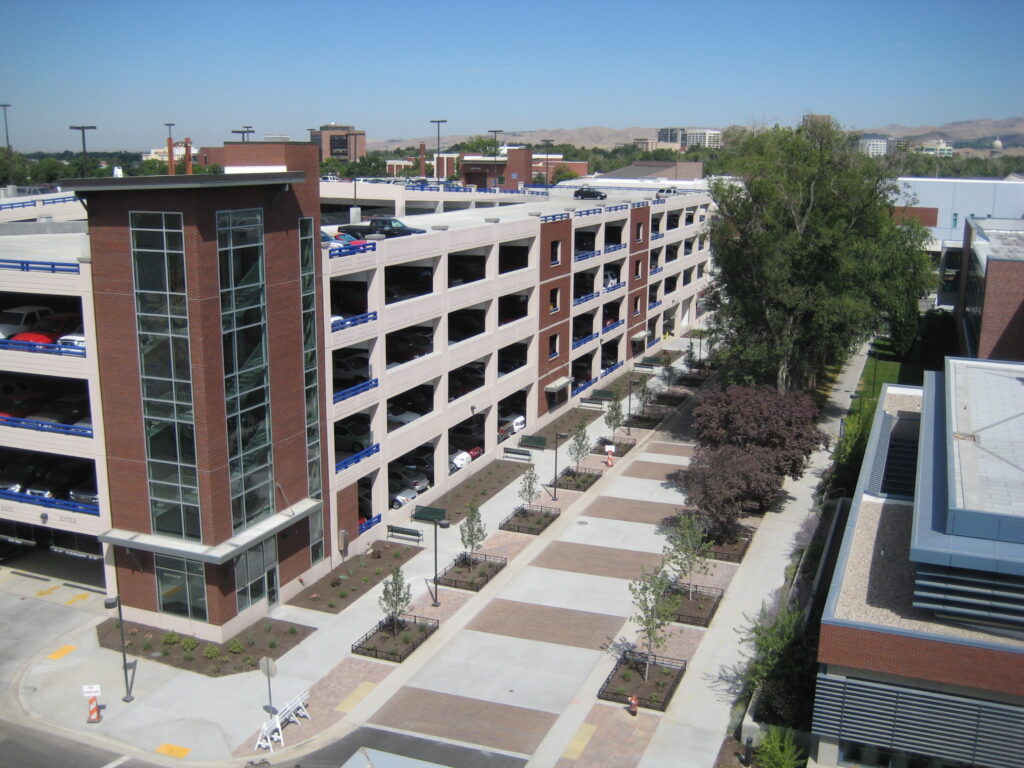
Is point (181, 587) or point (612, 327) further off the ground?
point (612, 327)

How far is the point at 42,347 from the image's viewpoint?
99.2 ft

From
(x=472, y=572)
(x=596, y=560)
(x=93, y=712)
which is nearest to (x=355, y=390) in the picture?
(x=472, y=572)

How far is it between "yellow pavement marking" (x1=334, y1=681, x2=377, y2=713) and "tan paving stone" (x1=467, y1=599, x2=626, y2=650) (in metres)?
4.68

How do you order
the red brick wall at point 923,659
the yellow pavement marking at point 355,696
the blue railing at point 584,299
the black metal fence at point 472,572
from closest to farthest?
the red brick wall at point 923,659
the yellow pavement marking at point 355,696
the black metal fence at point 472,572
the blue railing at point 584,299

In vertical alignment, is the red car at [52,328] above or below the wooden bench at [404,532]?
above

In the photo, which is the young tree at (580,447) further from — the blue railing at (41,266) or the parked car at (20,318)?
the blue railing at (41,266)

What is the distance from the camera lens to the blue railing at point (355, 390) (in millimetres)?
34812

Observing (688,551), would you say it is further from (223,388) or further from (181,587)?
(181,587)

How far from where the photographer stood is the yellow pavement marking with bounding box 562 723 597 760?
2397 cm

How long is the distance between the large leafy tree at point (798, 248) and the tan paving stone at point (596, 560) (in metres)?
15.4

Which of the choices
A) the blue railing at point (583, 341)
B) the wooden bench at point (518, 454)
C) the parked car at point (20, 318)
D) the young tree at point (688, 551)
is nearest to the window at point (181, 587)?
the parked car at point (20, 318)

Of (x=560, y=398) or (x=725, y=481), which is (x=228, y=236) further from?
(x=560, y=398)

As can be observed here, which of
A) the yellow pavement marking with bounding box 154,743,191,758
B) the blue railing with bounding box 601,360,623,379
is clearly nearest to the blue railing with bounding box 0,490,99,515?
the yellow pavement marking with bounding box 154,743,191,758

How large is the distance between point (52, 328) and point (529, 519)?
19.9m
